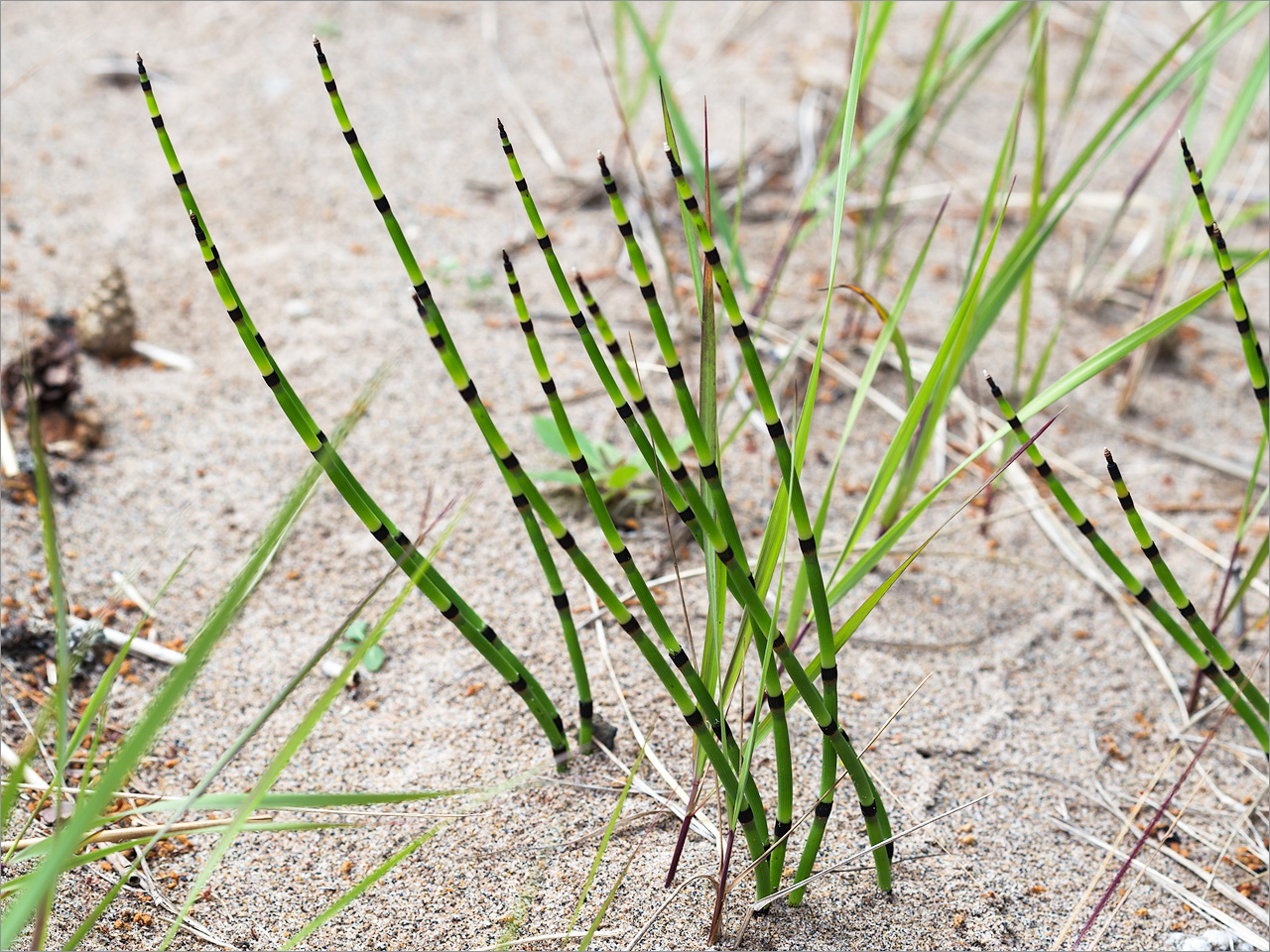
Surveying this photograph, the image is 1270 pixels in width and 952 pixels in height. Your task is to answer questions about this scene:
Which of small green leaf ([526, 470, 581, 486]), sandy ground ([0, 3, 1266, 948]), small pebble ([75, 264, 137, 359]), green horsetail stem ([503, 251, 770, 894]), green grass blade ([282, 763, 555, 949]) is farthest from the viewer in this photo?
small pebble ([75, 264, 137, 359])

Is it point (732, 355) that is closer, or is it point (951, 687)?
point (951, 687)

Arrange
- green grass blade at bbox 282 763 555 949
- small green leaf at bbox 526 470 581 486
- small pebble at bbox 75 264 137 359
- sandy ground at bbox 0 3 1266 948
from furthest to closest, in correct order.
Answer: small pebble at bbox 75 264 137 359 → small green leaf at bbox 526 470 581 486 → sandy ground at bbox 0 3 1266 948 → green grass blade at bbox 282 763 555 949

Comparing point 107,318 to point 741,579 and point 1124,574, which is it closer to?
point 741,579

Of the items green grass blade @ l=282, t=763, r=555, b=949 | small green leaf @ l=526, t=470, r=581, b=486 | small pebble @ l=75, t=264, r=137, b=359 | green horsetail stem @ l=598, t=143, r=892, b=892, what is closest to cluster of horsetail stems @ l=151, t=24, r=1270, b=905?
green horsetail stem @ l=598, t=143, r=892, b=892

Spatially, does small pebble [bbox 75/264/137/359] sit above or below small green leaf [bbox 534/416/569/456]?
above

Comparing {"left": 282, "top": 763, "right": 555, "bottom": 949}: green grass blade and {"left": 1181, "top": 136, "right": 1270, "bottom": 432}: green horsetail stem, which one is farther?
{"left": 1181, "top": 136, "right": 1270, "bottom": 432}: green horsetail stem

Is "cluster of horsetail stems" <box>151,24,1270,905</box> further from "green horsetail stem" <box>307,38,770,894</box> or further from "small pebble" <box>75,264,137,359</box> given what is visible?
"small pebble" <box>75,264,137,359</box>

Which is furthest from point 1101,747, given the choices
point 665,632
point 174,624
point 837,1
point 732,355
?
point 837,1

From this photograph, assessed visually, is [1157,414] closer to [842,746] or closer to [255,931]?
[842,746]

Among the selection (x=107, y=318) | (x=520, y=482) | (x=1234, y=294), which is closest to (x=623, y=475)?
(x=520, y=482)
